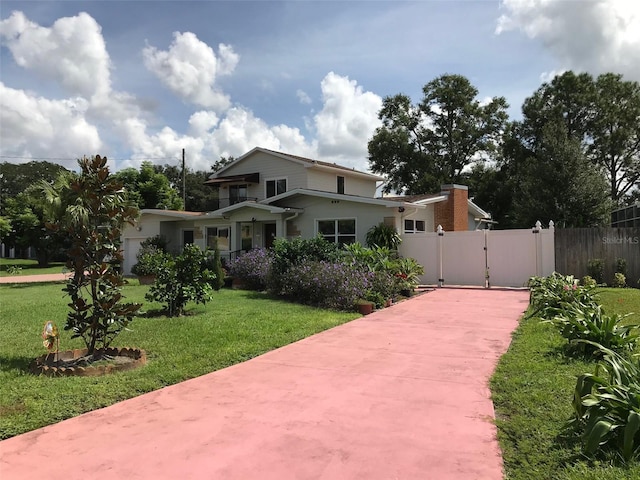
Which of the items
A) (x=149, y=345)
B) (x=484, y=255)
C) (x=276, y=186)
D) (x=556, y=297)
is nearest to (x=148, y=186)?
(x=276, y=186)

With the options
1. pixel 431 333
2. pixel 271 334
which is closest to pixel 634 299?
pixel 431 333

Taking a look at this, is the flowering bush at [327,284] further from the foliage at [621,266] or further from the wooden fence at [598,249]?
the foliage at [621,266]

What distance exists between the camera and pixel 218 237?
76.3ft

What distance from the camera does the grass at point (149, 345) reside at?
188 inches

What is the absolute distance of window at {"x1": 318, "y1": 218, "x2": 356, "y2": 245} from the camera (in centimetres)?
1867

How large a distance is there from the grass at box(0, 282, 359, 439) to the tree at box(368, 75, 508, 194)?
3309cm

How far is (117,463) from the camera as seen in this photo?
352 centimetres

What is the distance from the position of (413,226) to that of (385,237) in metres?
3.51

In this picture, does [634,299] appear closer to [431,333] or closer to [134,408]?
[431,333]

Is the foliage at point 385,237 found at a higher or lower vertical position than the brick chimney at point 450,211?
lower

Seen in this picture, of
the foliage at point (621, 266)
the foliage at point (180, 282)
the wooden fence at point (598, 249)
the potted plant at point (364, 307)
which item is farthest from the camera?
the wooden fence at point (598, 249)

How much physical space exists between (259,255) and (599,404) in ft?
45.0

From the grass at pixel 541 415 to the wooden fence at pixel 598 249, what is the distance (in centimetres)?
889

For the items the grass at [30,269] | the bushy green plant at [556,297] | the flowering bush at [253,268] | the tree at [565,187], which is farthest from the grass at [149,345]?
the tree at [565,187]
